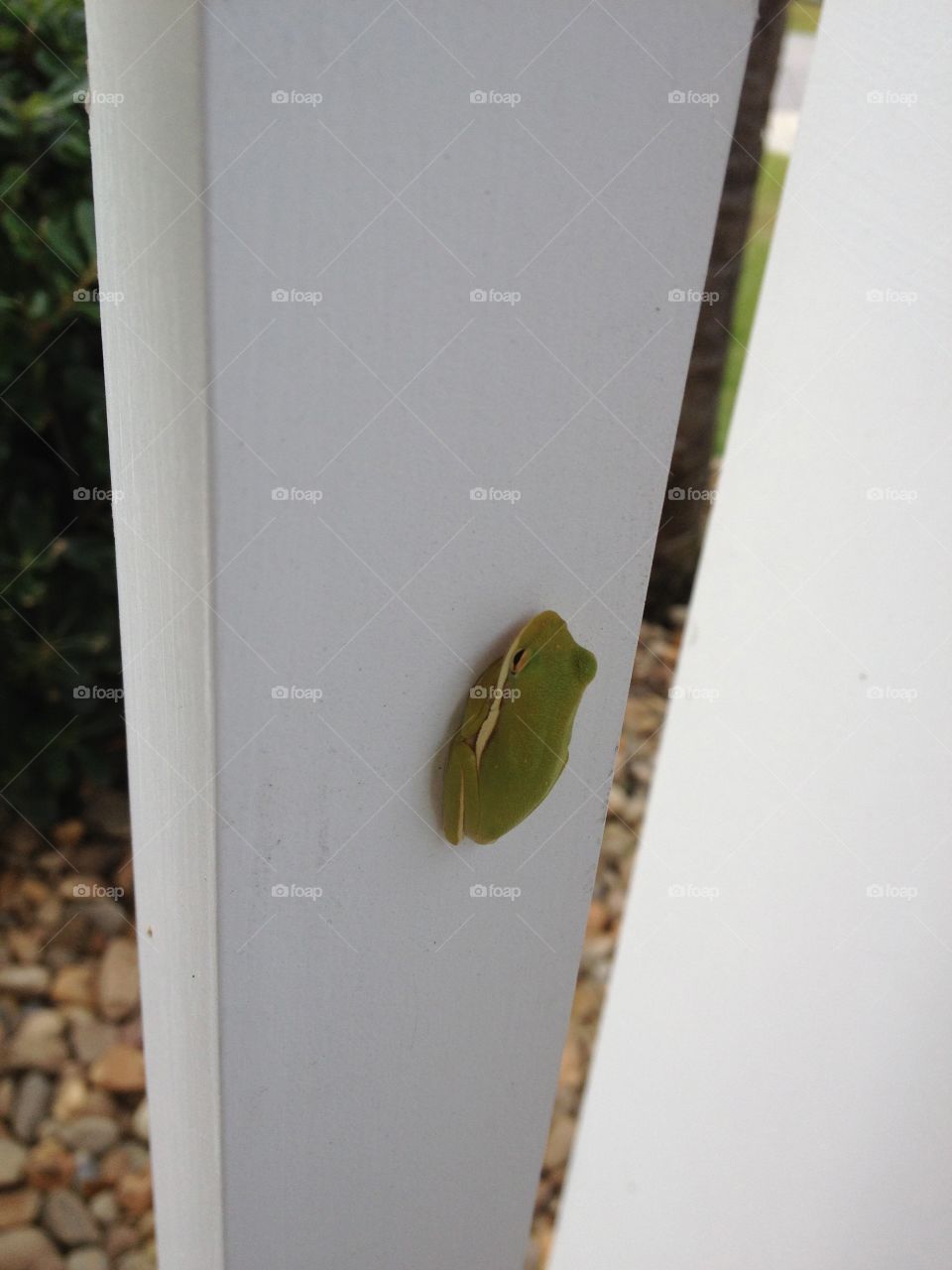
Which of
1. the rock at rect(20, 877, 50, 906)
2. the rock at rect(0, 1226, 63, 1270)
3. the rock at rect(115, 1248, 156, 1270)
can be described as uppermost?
the rock at rect(20, 877, 50, 906)

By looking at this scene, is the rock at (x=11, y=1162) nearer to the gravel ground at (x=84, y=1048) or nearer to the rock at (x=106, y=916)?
the gravel ground at (x=84, y=1048)

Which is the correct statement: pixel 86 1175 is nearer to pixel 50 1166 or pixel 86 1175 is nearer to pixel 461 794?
pixel 50 1166

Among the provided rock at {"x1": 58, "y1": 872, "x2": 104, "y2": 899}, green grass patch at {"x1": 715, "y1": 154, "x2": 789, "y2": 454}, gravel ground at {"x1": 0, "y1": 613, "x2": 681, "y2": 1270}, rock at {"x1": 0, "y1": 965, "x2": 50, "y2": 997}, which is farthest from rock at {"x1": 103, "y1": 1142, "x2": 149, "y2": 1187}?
green grass patch at {"x1": 715, "y1": 154, "x2": 789, "y2": 454}

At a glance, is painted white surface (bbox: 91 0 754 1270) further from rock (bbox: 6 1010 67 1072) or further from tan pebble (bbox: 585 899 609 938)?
tan pebble (bbox: 585 899 609 938)

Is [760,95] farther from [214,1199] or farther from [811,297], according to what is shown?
[214,1199]

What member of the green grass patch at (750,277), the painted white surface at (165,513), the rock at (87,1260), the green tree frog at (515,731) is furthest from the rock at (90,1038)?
the green grass patch at (750,277)

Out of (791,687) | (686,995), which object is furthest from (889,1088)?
(791,687)
